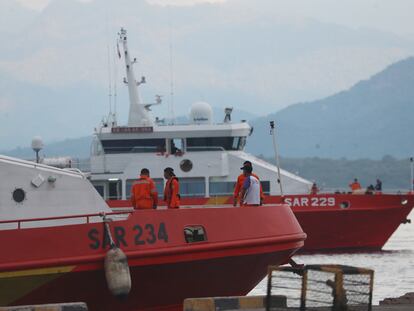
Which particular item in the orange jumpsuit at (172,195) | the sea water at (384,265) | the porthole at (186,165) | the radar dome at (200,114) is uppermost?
Result: the radar dome at (200,114)

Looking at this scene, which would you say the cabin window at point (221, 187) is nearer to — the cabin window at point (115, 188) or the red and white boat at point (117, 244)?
the cabin window at point (115, 188)

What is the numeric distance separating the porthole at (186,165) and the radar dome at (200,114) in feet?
6.72

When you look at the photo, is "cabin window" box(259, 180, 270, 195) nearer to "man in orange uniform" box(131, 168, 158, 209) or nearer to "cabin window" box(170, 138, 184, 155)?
"cabin window" box(170, 138, 184, 155)

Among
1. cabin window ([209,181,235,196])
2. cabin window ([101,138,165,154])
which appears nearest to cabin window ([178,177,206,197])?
cabin window ([209,181,235,196])

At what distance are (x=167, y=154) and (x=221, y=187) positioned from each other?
186 cm

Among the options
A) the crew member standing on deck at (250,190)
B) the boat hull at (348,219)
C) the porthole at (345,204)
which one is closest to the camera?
the crew member standing on deck at (250,190)

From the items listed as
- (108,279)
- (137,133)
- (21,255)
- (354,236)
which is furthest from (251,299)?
(354,236)

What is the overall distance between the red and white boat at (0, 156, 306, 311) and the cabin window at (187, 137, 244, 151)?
1525cm

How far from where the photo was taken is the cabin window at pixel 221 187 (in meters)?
33.5

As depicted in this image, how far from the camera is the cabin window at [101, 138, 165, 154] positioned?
33.1 metres

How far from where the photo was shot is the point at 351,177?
19500 cm

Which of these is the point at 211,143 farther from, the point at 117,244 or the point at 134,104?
the point at 117,244

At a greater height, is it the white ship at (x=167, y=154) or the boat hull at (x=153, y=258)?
the white ship at (x=167, y=154)

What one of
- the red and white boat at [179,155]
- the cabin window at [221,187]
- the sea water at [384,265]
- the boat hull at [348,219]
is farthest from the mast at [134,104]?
the sea water at [384,265]
